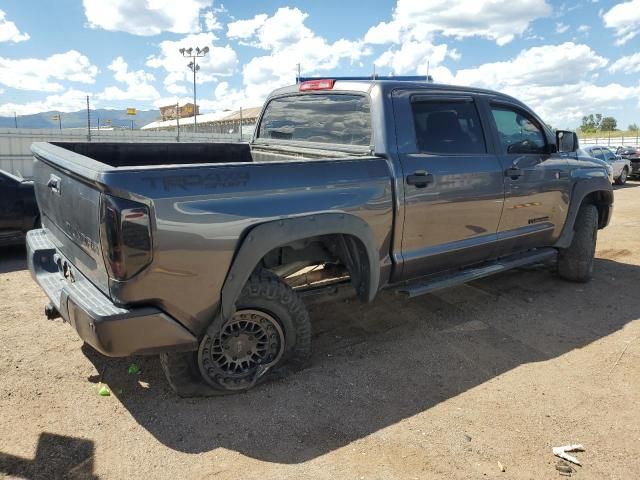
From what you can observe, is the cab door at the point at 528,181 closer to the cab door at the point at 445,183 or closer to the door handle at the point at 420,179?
the cab door at the point at 445,183

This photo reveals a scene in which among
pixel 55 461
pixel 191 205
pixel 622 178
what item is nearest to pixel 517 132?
pixel 191 205

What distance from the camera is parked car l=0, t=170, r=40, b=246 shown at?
21.3 feet

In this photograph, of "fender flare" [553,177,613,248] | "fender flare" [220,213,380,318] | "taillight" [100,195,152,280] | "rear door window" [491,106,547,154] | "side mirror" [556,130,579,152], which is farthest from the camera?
"fender flare" [553,177,613,248]

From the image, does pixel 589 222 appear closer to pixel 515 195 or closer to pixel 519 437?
pixel 515 195

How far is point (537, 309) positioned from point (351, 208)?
2634mm

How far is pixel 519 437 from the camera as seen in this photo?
2.96m

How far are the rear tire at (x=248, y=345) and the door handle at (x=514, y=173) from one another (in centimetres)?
225

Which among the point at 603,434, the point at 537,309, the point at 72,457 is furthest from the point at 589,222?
the point at 72,457

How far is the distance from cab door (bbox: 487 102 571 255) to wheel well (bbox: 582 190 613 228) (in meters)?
0.77

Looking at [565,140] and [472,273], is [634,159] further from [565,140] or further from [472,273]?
[472,273]

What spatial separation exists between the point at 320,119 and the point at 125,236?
7.16 ft

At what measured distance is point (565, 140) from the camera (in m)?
5.15

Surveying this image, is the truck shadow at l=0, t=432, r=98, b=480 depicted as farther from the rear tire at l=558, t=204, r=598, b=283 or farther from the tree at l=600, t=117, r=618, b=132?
the tree at l=600, t=117, r=618, b=132

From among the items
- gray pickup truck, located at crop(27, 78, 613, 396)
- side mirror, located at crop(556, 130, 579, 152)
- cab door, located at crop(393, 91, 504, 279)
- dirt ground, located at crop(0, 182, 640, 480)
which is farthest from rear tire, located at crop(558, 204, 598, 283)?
cab door, located at crop(393, 91, 504, 279)
